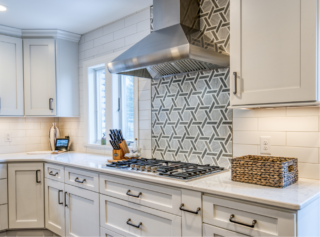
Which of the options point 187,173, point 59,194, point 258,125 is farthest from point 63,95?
point 258,125

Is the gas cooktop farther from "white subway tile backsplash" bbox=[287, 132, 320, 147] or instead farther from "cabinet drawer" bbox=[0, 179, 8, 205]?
"cabinet drawer" bbox=[0, 179, 8, 205]

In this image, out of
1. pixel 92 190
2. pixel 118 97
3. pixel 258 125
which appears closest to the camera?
pixel 258 125

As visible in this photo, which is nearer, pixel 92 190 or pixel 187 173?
pixel 187 173

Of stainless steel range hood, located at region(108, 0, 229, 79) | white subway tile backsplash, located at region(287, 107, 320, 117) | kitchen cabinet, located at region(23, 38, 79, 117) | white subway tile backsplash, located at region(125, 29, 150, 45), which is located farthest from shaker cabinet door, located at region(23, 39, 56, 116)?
white subway tile backsplash, located at region(287, 107, 320, 117)

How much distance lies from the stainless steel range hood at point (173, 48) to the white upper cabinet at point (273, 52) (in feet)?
0.86

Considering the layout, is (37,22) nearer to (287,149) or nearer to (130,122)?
(130,122)

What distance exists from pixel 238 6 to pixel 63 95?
2471mm

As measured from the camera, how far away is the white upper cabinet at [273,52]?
1370 millimetres

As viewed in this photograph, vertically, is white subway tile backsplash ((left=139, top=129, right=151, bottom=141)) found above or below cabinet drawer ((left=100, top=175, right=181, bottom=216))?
above

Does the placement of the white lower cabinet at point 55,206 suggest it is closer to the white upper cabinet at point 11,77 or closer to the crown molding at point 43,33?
the white upper cabinet at point 11,77

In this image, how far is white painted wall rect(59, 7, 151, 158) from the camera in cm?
265

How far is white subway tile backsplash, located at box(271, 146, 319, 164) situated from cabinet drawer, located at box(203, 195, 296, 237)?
0.61m

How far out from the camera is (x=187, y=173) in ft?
5.74

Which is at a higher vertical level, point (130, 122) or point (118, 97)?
point (118, 97)
